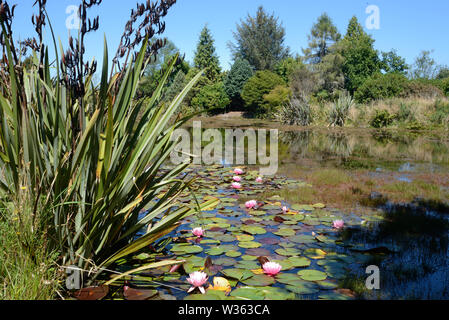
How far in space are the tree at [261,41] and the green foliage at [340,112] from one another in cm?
2102

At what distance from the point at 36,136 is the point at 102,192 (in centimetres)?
44

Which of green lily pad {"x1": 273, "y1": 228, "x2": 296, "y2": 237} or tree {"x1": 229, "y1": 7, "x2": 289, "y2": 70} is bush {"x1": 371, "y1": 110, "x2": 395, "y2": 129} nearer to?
green lily pad {"x1": 273, "y1": 228, "x2": 296, "y2": 237}

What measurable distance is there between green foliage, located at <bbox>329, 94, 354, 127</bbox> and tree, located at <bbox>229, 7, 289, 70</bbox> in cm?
2102

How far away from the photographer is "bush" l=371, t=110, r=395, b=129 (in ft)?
48.3

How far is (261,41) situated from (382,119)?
78.8 feet

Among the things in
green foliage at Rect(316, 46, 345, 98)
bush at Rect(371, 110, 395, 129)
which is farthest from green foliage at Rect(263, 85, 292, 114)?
green foliage at Rect(316, 46, 345, 98)

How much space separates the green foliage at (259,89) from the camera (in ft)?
78.4

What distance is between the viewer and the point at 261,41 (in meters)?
36.1

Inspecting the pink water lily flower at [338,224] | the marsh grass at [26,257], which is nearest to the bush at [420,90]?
the pink water lily flower at [338,224]

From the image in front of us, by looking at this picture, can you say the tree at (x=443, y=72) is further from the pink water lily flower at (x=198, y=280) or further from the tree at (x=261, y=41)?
the pink water lily flower at (x=198, y=280)

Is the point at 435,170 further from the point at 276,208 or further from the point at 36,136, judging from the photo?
the point at 36,136

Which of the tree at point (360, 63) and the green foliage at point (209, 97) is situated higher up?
the tree at point (360, 63)

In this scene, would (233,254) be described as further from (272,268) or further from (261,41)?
(261,41)
